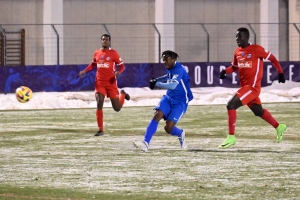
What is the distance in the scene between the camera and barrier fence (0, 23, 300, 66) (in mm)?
39188

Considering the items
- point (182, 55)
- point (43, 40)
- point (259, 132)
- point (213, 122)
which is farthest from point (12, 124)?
point (182, 55)

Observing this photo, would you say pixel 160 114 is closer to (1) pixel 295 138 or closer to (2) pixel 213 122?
(1) pixel 295 138

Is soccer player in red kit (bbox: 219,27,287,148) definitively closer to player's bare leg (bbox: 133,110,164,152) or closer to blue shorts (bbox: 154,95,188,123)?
blue shorts (bbox: 154,95,188,123)

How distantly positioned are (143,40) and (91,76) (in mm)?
8401

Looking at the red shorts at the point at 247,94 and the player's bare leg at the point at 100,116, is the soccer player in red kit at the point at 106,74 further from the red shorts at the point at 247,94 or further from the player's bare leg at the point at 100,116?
the red shorts at the point at 247,94

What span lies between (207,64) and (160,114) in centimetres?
2029

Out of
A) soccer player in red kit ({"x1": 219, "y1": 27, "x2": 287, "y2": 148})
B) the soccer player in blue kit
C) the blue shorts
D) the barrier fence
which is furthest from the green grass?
the barrier fence

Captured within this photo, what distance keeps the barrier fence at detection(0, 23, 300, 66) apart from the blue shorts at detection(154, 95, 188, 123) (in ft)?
74.4

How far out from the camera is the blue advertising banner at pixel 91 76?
31672 mm

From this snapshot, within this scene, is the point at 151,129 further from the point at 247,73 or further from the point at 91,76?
the point at 91,76

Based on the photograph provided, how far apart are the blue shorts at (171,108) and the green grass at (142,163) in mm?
589

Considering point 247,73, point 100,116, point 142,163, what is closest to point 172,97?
point 247,73

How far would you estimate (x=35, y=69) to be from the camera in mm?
31938

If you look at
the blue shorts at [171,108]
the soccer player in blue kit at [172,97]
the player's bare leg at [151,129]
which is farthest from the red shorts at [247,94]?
the player's bare leg at [151,129]
